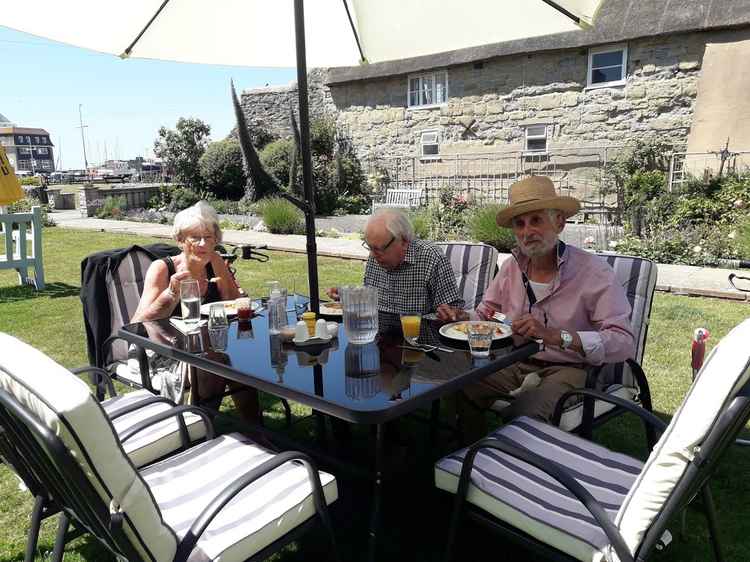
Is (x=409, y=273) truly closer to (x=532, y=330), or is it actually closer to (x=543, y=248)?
(x=543, y=248)

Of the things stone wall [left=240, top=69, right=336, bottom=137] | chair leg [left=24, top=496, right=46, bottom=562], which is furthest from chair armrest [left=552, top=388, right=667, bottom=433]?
stone wall [left=240, top=69, right=336, bottom=137]

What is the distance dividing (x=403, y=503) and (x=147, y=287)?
1.83 m

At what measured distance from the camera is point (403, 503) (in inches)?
108

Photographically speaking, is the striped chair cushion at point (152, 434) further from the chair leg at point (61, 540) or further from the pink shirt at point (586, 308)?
the pink shirt at point (586, 308)

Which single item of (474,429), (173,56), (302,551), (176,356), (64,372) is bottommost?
(302,551)

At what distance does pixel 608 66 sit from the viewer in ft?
46.4

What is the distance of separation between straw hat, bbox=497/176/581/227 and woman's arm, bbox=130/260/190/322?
5.97ft

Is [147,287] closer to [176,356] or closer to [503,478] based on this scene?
[176,356]

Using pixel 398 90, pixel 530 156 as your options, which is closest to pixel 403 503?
pixel 530 156

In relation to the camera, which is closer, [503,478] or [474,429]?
[503,478]

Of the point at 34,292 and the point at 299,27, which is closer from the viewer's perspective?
the point at 299,27

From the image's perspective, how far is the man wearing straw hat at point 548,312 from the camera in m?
2.59

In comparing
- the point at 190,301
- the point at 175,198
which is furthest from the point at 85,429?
the point at 175,198

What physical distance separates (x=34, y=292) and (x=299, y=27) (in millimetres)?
6221
